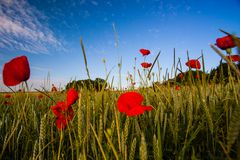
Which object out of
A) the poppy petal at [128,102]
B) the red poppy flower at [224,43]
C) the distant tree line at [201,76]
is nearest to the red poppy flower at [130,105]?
the poppy petal at [128,102]

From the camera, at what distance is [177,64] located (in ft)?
5.15

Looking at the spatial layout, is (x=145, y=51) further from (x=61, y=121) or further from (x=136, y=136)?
(x=61, y=121)

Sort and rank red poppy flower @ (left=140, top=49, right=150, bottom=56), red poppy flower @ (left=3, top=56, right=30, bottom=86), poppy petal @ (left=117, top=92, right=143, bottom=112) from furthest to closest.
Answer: red poppy flower @ (left=140, top=49, right=150, bottom=56), red poppy flower @ (left=3, top=56, right=30, bottom=86), poppy petal @ (left=117, top=92, right=143, bottom=112)

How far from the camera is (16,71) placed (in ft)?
3.32

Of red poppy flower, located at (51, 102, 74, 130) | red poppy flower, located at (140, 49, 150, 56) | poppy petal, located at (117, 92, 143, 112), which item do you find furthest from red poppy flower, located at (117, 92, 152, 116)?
red poppy flower, located at (140, 49, 150, 56)

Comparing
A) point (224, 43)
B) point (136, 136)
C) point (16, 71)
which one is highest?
point (224, 43)

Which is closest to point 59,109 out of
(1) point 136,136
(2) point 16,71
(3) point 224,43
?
(2) point 16,71

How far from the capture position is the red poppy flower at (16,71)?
1008 millimetres

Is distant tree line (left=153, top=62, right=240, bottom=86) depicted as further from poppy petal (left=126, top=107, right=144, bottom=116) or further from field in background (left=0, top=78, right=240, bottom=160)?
poppy petal (left=126, top=107, right=144, bottom=116)

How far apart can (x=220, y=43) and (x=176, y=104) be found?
0.65 meters

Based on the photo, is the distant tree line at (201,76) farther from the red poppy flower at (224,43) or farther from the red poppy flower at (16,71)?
the red poppy flower at (16,71)

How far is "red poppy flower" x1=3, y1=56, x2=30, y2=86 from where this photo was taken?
101 cm

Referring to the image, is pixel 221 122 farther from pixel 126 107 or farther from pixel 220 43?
pixel 126 107

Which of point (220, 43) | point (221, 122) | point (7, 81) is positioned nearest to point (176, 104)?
point (221, 122)
